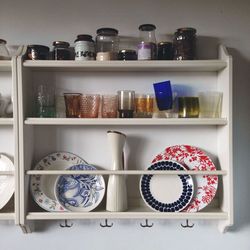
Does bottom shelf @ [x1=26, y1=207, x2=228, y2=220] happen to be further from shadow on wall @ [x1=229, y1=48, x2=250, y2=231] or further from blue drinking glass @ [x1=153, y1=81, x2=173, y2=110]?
blue drinking glass @ [x1=153, y1=81, x2=173, y2=110]

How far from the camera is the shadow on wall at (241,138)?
1533mm

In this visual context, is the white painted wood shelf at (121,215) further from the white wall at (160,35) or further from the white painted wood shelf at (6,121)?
the white painted wood shelf at (6,121)

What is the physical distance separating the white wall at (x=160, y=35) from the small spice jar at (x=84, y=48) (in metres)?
0.13

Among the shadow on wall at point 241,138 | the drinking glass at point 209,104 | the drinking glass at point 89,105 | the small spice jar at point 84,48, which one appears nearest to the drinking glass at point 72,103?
the drinking glass at point 89,105

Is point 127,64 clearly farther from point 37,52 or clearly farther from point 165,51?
point 37,52

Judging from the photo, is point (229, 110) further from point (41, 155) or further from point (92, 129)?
point (41, 155)

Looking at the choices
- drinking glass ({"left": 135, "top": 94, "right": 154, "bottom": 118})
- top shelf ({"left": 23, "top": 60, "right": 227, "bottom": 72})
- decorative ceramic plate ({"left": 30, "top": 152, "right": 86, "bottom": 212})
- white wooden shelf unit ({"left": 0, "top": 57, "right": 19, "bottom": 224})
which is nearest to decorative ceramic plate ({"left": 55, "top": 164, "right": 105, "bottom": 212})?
decorative ceramic plate ({"left": 30, "top": 152, "right": 86, "bottom": 212})

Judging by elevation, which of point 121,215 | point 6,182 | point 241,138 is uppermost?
point 241,138

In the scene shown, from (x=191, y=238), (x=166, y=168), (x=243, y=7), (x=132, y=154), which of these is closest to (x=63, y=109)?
(x=132, y=154)

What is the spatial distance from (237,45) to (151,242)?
2.85 feet

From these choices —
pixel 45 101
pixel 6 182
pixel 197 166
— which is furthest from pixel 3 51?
pixel 197 166

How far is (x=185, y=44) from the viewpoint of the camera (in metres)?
1.42

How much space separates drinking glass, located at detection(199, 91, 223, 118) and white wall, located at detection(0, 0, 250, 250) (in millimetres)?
136

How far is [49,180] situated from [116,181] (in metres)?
0.27
